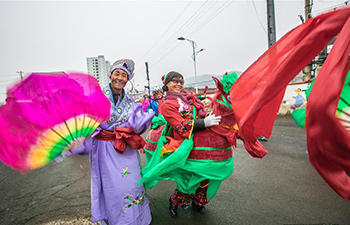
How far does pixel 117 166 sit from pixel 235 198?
1924mm

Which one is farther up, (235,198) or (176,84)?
(176,84)

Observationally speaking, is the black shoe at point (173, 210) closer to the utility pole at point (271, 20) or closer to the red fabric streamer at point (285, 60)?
the red fabric streamer at point (285, 60)

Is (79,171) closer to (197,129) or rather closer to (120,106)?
(120,106)

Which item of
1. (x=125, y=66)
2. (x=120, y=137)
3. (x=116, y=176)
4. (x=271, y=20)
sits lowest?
(x=116, y=176)

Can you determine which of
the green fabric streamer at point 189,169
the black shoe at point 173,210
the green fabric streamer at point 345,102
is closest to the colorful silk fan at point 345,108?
the green fabric streamer at point 345,102

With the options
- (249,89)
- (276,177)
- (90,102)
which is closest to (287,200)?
(276,177)

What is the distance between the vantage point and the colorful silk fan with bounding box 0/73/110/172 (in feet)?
3.20

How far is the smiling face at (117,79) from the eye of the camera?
1.91m

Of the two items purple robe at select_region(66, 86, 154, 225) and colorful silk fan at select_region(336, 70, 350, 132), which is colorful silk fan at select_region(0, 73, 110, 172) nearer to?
purple robe at select_region(66, 86, 154, 225)

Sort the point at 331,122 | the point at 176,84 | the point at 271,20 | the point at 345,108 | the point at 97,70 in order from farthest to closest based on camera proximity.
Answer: the point at 271,20 < the point at 97,70 < the point at 176,84 < the point at 345,108 < the point at 331,122

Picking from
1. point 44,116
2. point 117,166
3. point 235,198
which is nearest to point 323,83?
point 44,116

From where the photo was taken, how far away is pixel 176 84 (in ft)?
7.50

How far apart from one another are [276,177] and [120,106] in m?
3.13

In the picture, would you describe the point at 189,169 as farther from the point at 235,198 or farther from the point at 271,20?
the point at 271,20
